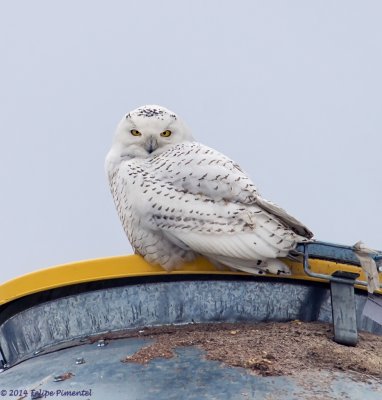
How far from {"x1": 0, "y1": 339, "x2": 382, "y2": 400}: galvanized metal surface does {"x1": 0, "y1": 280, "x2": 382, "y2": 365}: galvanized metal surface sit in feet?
1.26

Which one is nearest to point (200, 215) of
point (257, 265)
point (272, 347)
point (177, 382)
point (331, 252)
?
point (257, 265)

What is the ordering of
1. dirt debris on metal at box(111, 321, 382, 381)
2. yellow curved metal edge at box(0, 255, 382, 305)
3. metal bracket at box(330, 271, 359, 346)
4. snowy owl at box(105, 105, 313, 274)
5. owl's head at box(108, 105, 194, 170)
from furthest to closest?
owl's head at box(108, 105, 194, 170), yellow curved metal edge at box(0, 255, 382, 305), snowy owl at box(105, 105, 313, 274), metal bracket at box(330, 271, 359, 346), dirt debris on metal at box(111, 321, 382, 381)

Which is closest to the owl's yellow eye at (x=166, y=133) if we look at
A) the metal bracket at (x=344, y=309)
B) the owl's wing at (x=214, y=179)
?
the owl's wing at (x=214, y=179)

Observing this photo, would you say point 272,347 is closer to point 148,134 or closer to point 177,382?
point 177,382

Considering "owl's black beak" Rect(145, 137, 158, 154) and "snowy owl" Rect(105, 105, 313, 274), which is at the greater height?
"owl's black beak" Rect(145, 137, 158, 154)

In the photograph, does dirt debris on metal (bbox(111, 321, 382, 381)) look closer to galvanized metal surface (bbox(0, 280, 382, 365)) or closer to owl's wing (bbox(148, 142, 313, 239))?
galvanized metal surface (bbox(0, 280, 382, 365))

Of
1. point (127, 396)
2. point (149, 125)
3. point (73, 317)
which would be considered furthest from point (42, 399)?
point (149, 125)

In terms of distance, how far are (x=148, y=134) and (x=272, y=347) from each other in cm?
174

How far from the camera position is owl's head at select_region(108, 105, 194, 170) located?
213 inches

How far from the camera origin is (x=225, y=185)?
4.82 m

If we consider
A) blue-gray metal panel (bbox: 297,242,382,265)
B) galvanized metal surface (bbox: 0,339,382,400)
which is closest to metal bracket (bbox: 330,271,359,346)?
blue-gray metal panel (bbox: 297,242,382,265)

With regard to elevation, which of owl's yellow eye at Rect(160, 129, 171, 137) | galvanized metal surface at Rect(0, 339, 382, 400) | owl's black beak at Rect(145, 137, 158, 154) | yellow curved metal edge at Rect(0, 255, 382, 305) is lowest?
galvanized metal surface at Rect(0, 339, 382, 400)

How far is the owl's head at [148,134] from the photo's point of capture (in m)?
5.42

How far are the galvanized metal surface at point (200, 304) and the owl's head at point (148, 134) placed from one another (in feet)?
3.05
